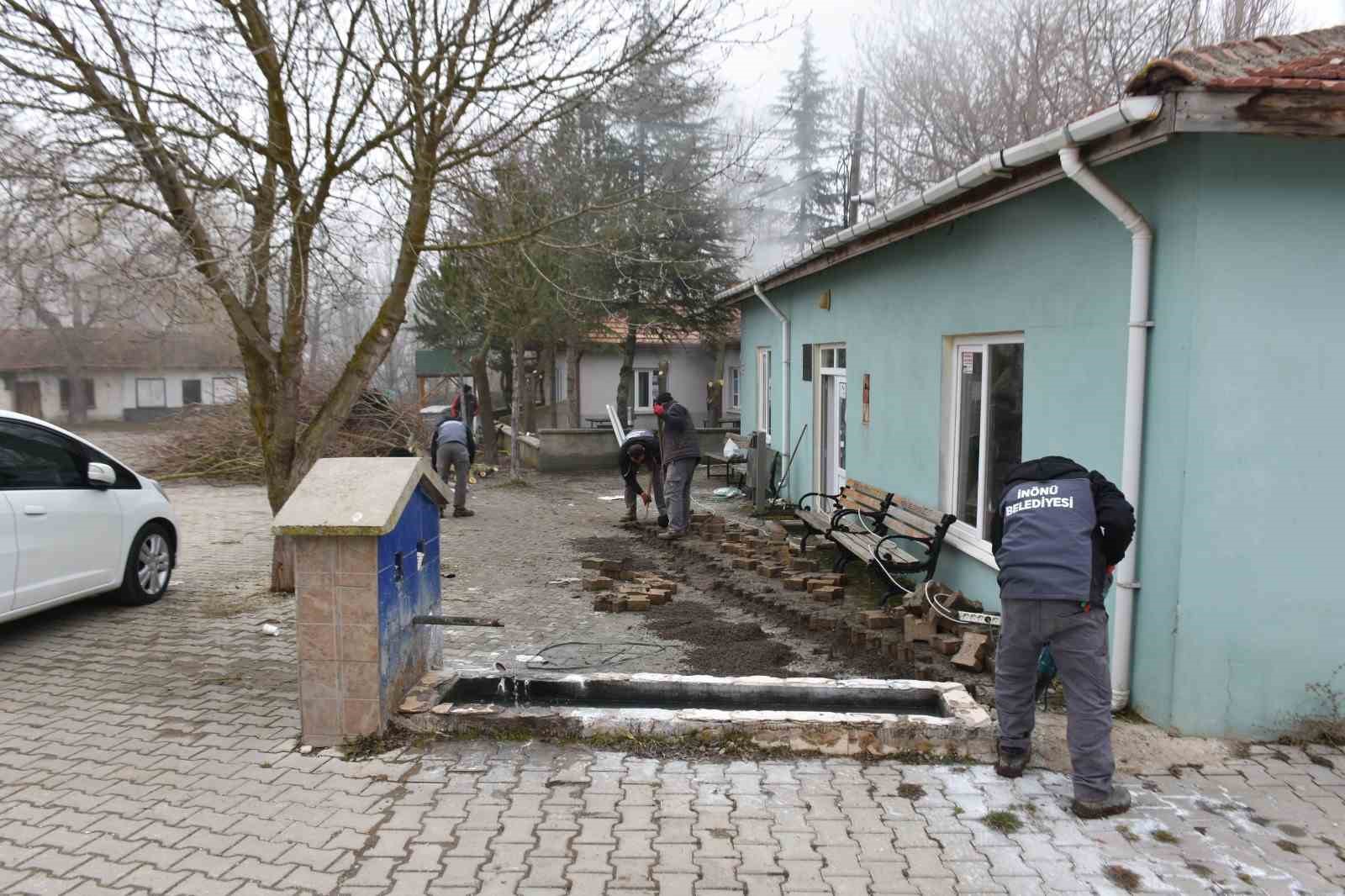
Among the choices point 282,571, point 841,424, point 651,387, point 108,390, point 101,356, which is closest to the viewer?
point 282,571

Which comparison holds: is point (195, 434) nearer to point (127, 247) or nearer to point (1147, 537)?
point (127, 247)

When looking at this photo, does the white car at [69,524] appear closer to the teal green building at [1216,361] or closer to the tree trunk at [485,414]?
the teal green building at [1216,361]

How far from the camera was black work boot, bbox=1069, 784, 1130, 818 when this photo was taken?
12.7 ft

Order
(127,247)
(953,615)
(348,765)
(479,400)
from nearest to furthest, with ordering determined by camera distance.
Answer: (348,765) < (953,615) < (127,247) < (479,400)

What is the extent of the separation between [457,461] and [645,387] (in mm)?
18487

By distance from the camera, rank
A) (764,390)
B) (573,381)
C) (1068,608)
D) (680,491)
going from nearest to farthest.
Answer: (1068,608) < (680,491) < (764,390) < (573,381)

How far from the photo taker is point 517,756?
450cm

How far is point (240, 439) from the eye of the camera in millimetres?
18344

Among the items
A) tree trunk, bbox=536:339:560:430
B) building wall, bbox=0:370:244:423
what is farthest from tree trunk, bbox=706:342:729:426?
building wall, bbox=0:370:244:423

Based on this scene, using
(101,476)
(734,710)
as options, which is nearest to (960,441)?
(734,710)

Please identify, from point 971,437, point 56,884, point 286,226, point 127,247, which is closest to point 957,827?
point 56,884

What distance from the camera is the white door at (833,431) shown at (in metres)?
→ 11.4

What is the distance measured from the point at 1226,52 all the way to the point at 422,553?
16.7 feet

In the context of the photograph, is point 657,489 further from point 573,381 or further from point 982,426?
point 573,381
